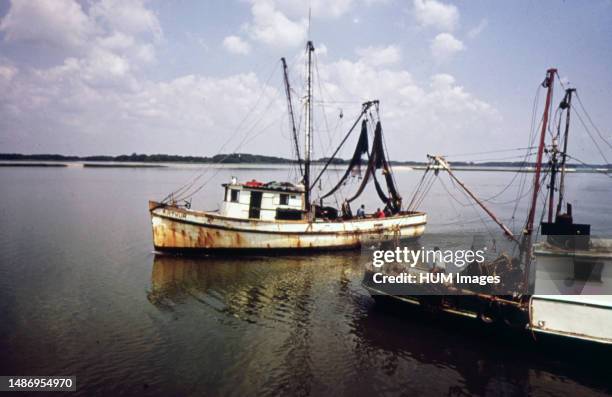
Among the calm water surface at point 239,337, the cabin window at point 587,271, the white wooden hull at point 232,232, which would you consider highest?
the cabin window at point 587,271

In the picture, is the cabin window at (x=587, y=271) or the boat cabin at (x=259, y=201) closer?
the cabin window at (x=587, y=271)

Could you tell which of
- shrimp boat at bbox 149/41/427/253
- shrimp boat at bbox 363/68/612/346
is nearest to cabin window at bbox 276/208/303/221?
shrimp boat at bbox 149/41/427/253

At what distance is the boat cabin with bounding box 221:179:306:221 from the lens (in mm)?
24391

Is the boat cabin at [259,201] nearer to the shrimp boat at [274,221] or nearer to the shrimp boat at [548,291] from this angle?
the shrimp boat at [274,221]

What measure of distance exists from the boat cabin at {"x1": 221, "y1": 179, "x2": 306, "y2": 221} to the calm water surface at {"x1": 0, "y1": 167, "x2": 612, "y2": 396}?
3.42 metres

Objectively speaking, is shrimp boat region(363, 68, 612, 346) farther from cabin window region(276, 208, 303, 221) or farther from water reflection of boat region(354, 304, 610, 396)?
cabin window region(276, 208, 303, 221)

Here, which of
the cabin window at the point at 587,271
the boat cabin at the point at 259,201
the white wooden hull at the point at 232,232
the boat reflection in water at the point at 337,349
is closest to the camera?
the boat reflection in water at the point at 337,349

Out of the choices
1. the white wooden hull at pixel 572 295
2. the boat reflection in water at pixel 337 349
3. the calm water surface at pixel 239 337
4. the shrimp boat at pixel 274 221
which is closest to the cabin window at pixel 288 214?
the shrimp boat at pixel 274 221

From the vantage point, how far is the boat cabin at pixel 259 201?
80.0ft

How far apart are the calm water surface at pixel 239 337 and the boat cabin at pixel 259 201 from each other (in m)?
3.42

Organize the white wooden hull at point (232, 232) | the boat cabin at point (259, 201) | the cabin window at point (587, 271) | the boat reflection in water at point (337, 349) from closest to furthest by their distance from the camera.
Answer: the boat reflection in water at point (337, 349)
the cabin window at point (587, 271)
the white wooden hull at point (232, 232)
the boat cabin at point (259, 201)

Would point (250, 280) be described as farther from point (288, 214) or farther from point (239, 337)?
point (288, 214)

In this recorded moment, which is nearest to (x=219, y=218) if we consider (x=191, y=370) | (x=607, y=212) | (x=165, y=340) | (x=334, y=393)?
(x=165, y=340)

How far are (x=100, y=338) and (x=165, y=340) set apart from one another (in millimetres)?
2298
